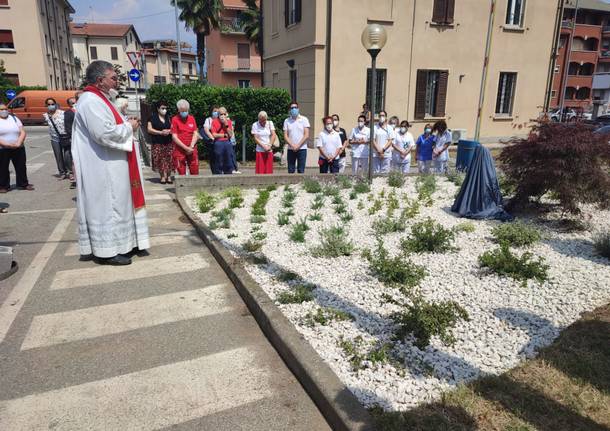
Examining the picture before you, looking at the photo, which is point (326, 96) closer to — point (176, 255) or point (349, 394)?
point (176, 255)

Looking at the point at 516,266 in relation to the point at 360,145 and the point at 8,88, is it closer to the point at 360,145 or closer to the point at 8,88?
the point at 360,145

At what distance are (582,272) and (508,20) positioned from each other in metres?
19.0

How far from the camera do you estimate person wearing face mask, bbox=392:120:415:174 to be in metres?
11.1

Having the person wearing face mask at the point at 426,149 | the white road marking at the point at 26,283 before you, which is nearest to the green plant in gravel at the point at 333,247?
the white road marking at the point at 26,283

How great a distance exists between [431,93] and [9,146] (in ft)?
52.8

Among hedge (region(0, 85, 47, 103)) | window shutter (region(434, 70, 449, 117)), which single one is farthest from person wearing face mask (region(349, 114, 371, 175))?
hedge (region(0, 85, 47, 103))

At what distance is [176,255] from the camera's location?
18.5 ft

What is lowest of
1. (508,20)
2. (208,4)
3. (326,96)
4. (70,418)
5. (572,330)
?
(70,418)

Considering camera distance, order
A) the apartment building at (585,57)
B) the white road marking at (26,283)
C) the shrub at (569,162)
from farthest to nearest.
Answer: the apartment building at (585,57)
the shrub at (569,162)
the white road marking at (26,283)

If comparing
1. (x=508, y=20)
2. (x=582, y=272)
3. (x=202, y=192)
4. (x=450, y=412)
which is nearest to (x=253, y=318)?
(x=450, y=412)

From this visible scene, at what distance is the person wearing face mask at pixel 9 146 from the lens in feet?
30.0

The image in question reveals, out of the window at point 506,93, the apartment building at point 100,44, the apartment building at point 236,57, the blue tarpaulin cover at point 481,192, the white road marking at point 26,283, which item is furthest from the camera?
the apartment building at point 100,44

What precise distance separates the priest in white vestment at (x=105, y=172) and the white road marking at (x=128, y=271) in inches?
6.5

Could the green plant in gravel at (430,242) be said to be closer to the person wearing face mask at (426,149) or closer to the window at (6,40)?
the person wearing face mask at (426,149)
